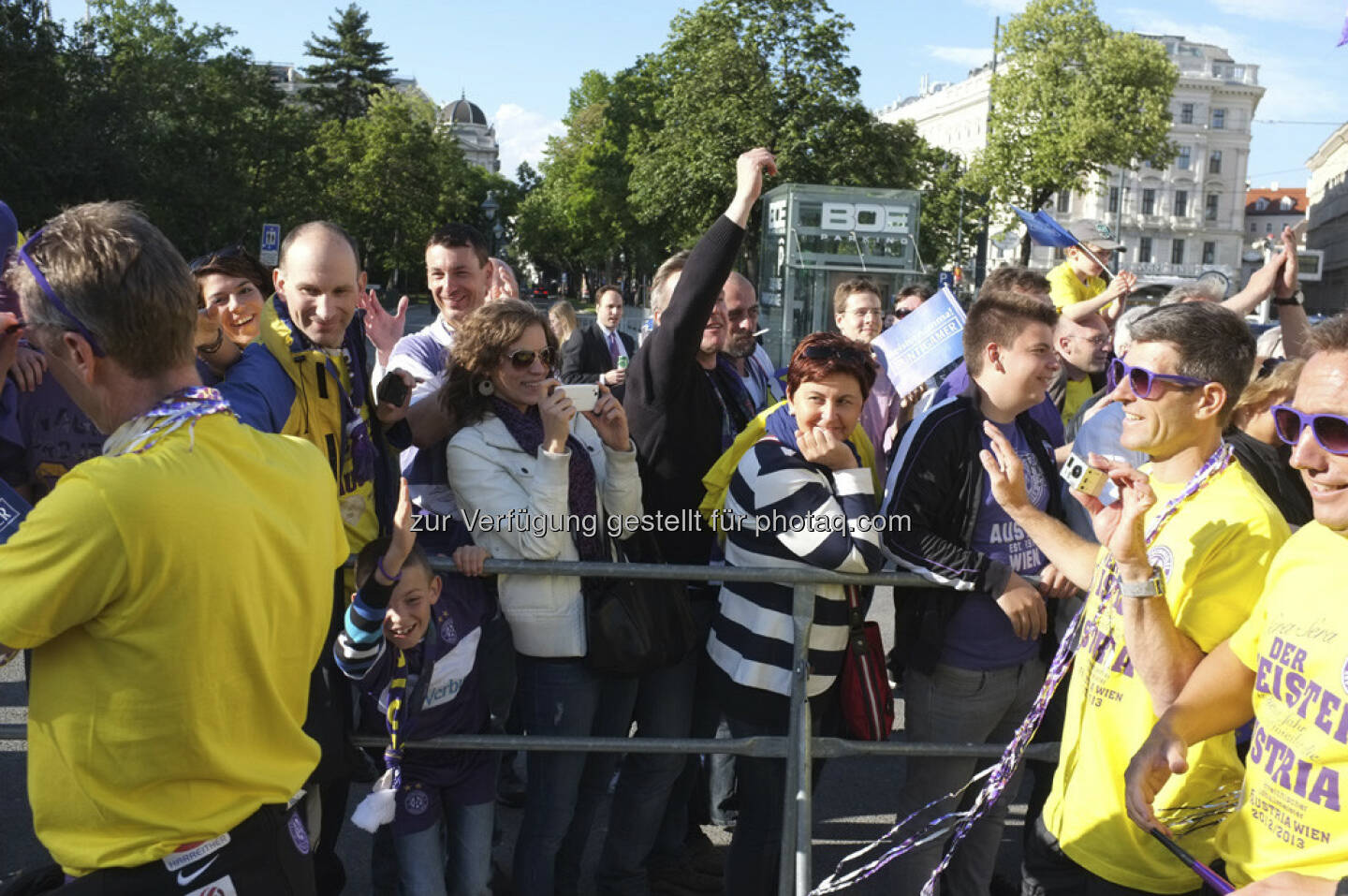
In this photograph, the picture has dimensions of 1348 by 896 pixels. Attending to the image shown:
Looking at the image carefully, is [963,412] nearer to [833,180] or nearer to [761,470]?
[761,470]

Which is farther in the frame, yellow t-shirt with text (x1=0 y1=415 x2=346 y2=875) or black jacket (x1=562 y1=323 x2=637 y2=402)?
black jacket (x1=562 y1=323 x2=637 y2=402)

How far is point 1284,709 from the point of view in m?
2.07

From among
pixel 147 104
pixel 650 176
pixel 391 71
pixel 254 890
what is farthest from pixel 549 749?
pixel 391 71

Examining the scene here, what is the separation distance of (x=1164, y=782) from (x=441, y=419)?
239 centimetres

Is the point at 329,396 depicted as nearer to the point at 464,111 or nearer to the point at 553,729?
the point at 553,729

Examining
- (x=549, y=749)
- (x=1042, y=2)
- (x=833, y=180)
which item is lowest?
(x=549, y=749)

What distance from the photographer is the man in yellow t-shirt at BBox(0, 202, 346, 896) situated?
1791 millimetres

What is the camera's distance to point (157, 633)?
1.88 m

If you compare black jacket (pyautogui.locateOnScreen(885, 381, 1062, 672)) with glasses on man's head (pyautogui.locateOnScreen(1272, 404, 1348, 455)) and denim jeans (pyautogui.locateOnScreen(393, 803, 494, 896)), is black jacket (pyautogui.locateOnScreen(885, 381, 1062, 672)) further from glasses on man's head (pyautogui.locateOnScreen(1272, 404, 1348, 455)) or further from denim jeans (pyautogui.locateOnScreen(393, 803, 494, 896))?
denim jeans (pyautogui.locateOnScreen(393, 803, 494, 896))

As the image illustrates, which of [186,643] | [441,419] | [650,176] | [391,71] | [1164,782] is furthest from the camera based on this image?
[391,71]

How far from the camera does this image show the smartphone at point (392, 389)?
11.4 feet

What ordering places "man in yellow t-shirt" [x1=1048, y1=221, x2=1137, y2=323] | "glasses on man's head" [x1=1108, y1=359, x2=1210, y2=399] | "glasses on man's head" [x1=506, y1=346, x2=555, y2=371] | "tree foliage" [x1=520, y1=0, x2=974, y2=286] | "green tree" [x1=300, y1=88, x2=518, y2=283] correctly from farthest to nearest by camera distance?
"green tree" [x1=300, y1=88, x2=518, y2=283]
"tree foliage" [x1=520, y1=0, x2=974, y2=286]
"man in yellow t-shirt" [x1=1048, y1=221, x2=1137, y2=323]
"glasses on man's head" [x1=506, y1=346, x2=555, y2=371]
"glasses on man's head" [x1=1108, y1=359, x2=1210, y2=399]

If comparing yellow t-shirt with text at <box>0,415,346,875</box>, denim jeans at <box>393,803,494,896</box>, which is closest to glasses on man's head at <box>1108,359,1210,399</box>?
yellow t-shirt with text at <box>0,415,346,875</box>

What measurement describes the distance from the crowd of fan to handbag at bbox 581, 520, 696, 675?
58 millimetres
